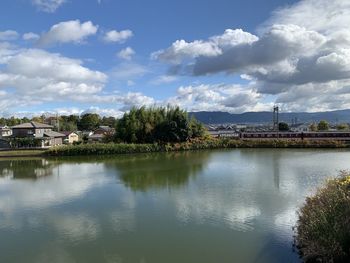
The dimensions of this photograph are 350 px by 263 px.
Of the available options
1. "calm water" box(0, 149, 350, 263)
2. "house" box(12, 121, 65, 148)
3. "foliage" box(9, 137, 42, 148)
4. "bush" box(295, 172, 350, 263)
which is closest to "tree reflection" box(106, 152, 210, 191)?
"calm water" box(0, 149, 350, 263)

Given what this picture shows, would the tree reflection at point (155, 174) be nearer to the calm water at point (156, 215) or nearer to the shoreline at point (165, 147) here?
the calm water at point (156, 215)

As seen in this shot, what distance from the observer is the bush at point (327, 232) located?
25.4 ft

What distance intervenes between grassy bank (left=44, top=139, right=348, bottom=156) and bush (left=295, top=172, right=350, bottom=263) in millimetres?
31531

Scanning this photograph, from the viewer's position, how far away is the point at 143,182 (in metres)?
21.1

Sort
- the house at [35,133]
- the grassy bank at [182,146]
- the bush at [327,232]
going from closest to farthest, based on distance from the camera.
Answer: the bush at [327,232]
the grassy bank at [182,146]
the house at [35,133]

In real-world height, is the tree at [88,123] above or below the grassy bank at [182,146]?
above

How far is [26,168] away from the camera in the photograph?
30.1m

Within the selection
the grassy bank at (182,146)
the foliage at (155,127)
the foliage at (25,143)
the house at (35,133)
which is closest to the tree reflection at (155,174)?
the grassy bank at (182,146)

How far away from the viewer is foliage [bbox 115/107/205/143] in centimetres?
4412

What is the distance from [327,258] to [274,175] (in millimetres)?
14225

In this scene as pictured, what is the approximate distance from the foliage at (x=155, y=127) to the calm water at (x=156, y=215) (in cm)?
1968

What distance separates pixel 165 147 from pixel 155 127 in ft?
12.8

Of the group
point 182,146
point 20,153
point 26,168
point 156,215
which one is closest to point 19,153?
point 20,153

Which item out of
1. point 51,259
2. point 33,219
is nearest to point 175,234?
point 51,259
